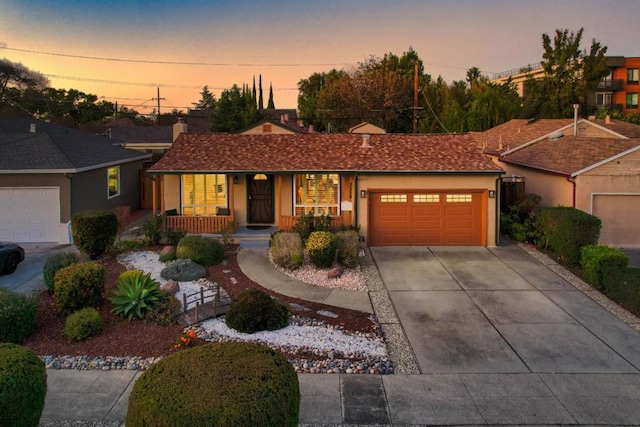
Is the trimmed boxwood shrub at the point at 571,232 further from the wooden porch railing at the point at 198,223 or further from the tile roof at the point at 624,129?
the tile roof at the point at 624,129

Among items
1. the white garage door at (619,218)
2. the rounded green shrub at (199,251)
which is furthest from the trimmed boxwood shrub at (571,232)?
the rounded green shrub at (199,251)

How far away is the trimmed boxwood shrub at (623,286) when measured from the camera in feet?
38.4

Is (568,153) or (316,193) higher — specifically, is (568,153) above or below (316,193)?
above

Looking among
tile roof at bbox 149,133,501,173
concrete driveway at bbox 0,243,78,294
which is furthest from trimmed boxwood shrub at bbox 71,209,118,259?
tile roof at bbox 149,133,501,173

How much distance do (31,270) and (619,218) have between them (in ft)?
62.5

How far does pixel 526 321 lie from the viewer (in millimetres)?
11109

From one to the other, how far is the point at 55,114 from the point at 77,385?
72.5 m

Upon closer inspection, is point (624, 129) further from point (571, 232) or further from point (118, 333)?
point (118, 333)

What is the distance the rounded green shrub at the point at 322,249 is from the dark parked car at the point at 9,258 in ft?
27.4

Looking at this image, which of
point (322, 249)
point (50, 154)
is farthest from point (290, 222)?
point (50, 154)

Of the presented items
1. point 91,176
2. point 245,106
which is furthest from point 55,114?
point 91,176

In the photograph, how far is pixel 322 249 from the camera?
14648mm

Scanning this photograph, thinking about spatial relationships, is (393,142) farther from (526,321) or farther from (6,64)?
(6,64)

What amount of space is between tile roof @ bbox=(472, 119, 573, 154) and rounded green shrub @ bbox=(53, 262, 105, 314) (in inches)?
858
